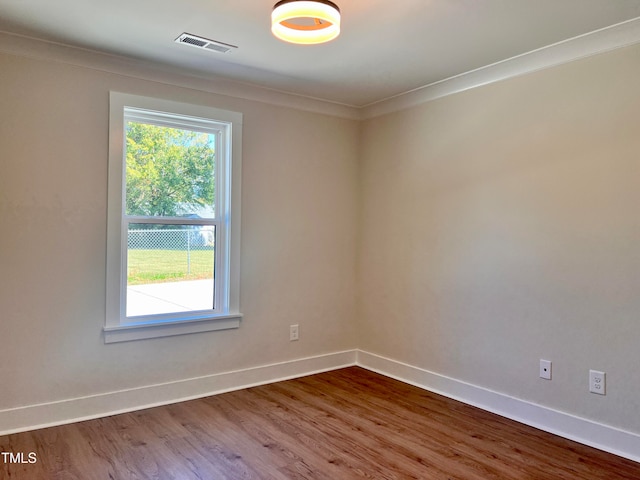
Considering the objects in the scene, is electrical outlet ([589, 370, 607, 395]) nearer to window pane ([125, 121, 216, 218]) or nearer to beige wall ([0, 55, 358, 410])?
beige wall ([0, 55, 358, 410])

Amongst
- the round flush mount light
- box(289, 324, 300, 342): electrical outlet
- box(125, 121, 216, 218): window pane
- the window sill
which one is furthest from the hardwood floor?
the round flush mount light

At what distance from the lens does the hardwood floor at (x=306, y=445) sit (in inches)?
92.8

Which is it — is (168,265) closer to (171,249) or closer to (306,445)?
(171,249)

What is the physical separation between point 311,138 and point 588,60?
6.95ft

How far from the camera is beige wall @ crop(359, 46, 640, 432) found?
2600 millimetres

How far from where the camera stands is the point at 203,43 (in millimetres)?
2809

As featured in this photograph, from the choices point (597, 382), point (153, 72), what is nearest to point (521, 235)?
point (597, 382)

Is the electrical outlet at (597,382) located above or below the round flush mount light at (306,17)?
below

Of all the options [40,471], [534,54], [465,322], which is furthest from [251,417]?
[534,54]

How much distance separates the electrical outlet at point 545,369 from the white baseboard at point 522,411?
202 mm

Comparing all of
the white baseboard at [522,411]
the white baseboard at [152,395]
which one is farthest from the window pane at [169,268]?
the white baseboard at [522,411]

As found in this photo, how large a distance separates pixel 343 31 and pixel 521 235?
1.72 m

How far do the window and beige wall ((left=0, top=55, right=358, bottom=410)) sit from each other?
78 mm

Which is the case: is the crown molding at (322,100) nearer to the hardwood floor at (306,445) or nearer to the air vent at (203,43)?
the air vent at (203,43)
